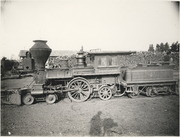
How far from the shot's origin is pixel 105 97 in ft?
27.6

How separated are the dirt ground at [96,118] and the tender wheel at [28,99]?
0.35 metres

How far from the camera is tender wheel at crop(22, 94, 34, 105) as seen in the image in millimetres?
7520

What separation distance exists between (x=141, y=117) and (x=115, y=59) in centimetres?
375

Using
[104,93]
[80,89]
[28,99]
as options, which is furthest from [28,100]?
[104,93]

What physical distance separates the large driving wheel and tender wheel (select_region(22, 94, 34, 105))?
2.07 m

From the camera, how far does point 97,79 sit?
332 inches

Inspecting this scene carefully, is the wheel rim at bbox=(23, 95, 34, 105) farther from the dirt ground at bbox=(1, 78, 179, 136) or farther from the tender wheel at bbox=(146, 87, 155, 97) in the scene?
the tender wheel at bbox=(146, 87, 155, 97)

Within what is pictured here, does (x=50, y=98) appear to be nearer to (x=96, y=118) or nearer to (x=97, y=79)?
(x=97, y=79)

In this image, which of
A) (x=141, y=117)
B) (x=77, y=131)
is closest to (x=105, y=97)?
(x=141, y=117)

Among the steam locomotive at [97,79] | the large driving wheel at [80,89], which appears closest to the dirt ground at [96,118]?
the large driving wheel at [80,89]

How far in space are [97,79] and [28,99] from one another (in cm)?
404

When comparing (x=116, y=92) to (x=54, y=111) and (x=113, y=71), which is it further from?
(x=54, y=111)

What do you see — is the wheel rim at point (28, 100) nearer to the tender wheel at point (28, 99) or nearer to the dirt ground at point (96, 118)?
the tender wheel at point (28, 99)

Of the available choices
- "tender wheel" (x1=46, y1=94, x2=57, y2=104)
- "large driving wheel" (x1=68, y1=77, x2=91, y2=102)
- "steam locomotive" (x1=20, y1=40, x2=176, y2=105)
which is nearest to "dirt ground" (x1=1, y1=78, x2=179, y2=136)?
"tender wheel" (x1=46, y1=94, x2=57, y2=104)
